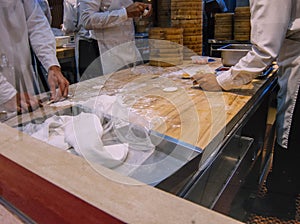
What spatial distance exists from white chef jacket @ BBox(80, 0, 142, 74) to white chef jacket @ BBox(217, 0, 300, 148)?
97 cm

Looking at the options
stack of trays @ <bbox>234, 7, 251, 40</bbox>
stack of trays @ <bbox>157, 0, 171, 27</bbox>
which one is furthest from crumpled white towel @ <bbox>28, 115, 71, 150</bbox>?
stack of trays @ <bbox>234, 7, 251, 40</bbox>

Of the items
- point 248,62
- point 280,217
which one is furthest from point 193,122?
point 280,217

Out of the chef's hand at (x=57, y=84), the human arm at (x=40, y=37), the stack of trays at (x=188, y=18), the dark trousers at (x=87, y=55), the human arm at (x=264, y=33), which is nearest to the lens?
the human arm at (x=264, y=33)

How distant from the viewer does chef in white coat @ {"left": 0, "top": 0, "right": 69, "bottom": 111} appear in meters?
1.19

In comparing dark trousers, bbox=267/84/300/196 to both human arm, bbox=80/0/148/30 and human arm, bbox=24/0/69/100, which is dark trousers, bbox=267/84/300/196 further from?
human arm, bbox=80/0/148/30

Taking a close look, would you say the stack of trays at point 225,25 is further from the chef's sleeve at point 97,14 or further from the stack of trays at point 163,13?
the chef's sleeve at point 97,14

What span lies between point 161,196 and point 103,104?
1.81 ft

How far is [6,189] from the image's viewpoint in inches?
24.2

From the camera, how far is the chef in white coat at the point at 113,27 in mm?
1873

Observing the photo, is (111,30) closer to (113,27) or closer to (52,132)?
(113,27)

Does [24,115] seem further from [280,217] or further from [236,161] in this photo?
[280,217]

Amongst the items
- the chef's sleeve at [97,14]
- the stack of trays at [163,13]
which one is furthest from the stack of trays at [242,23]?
the chef's sleeve at [97,14]

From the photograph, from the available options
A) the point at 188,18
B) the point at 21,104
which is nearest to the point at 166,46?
the point at 188,18

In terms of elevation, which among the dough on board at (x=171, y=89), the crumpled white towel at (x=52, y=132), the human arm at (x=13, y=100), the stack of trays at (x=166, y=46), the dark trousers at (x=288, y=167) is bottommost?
the dark trousers at (x=288, y=167)
